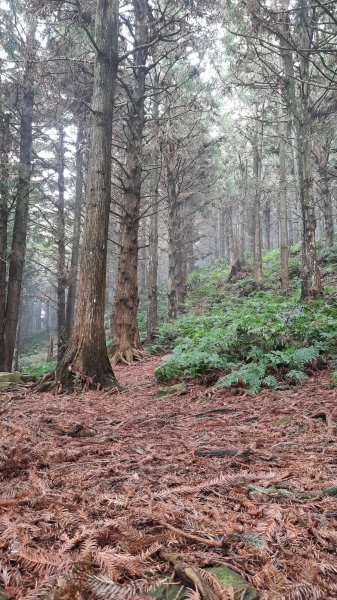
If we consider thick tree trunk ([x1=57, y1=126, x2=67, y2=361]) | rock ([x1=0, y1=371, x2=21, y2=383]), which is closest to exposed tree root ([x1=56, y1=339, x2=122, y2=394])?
rock ([x1=0, y1=371, x2=21, y2=383])

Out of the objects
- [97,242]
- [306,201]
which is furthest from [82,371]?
[306,201]

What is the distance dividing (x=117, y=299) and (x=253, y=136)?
11.7m

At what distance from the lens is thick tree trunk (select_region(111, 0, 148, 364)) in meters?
10.7

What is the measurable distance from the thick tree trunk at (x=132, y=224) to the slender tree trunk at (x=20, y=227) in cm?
303

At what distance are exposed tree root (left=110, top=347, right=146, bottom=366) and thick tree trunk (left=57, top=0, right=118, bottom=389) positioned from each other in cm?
405

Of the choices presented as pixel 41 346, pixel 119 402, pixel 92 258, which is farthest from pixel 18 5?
pixel 41 346

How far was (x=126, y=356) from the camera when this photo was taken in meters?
10.7

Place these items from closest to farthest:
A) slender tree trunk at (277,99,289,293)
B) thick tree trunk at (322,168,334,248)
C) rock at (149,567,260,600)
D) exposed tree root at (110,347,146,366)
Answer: rock at (149,567,260,600)
exposed tree root at (110,347,146,366)
slender tree trunk at (277,99,289,293)
thick tree trunk at (322,168,334,248)

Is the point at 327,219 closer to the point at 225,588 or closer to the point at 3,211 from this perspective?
the point at 3,211

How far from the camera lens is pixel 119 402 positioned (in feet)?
17.6

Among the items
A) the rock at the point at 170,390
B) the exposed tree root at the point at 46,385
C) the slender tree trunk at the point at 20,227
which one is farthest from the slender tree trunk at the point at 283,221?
the exposed tree root at the point at 46,385

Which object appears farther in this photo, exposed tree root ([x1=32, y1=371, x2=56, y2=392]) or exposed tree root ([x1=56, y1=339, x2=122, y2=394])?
exposed tree root ([x1=32, y1=371, x2=56, y2=392])

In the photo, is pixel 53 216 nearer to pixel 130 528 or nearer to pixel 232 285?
pixel 232 285

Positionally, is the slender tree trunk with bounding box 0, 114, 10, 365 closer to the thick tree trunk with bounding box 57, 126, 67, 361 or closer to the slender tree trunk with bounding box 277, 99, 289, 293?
the thick tree trunk with bounding box 57, 126, 67, 361
